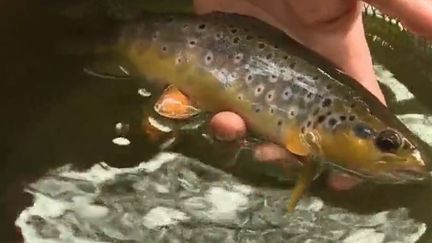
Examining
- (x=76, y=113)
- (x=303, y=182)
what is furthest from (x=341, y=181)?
(x=76, y=113)

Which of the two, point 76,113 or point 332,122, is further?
point 76,113

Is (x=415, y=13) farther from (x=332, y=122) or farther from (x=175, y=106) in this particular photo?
(x=175, y=106)

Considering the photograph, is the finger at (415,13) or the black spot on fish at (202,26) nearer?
the finger at (415,13)

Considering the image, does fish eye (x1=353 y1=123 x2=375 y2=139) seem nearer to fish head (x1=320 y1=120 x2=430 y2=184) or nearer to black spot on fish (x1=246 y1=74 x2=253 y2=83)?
fish head (x1=320 y1=120 x2=430 y2=184)

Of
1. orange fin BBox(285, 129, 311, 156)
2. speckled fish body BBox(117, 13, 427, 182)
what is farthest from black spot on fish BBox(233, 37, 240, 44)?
orange fin BBox(285, 129, 311, 156)

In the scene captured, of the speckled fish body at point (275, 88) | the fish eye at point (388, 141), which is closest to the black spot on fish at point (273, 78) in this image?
the speckled fish body at point (275, 88)

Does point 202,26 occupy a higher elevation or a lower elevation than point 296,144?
higher

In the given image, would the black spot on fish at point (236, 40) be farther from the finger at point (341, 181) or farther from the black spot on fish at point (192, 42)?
the finger at point (341, 181)
